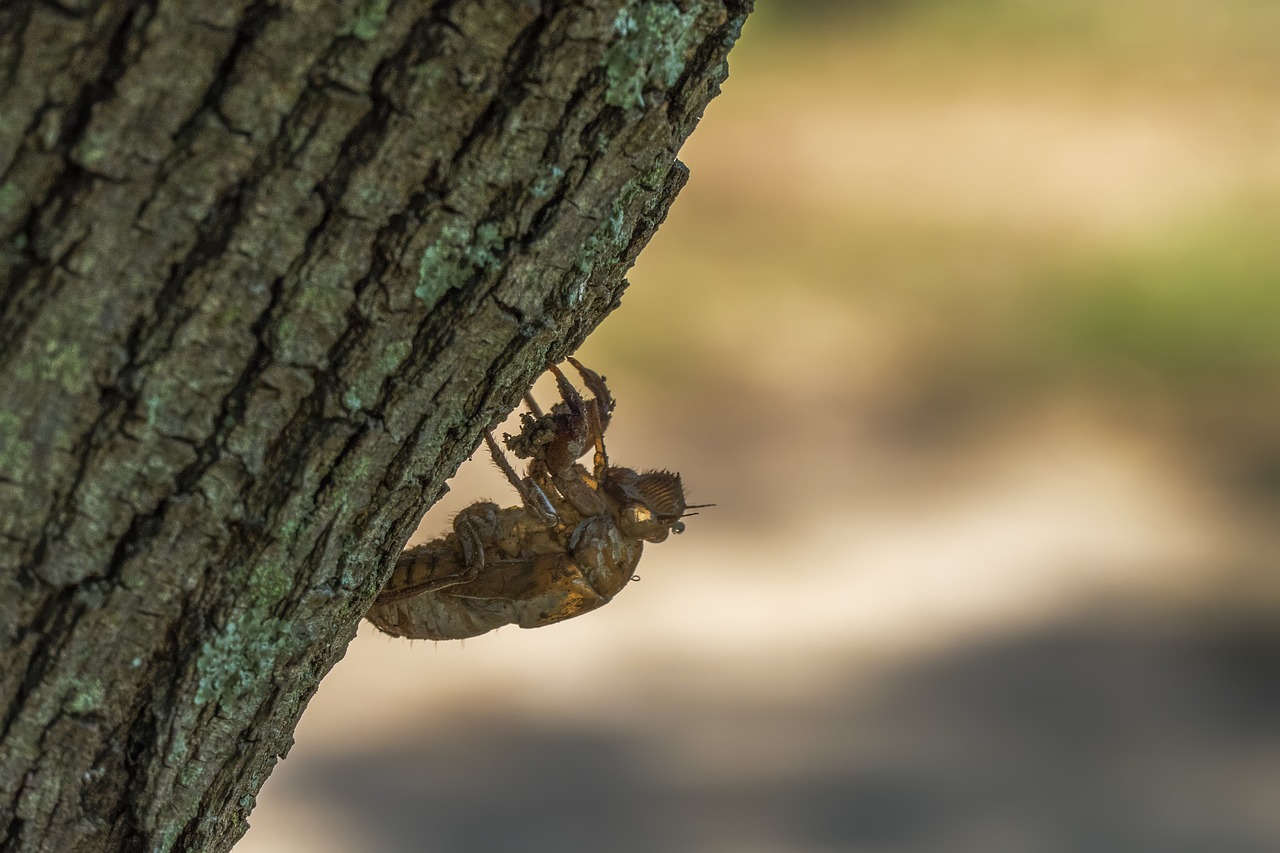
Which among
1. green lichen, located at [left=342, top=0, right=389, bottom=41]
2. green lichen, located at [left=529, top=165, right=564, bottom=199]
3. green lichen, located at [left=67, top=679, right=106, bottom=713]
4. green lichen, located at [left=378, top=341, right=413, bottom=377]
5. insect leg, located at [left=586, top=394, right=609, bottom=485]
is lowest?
green lichen, located at [left=67, top=679, right=106, bottom=713]

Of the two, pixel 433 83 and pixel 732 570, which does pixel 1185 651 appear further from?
pixel 433 83

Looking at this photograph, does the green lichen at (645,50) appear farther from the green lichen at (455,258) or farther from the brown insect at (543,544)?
the brown insect at (543,544)

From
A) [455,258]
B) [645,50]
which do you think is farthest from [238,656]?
[645,50]

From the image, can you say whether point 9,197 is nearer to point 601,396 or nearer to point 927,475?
point 601,396

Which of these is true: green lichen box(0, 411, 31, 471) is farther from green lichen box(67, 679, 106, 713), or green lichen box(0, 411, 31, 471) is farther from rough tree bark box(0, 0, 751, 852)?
green lichen box(67, 679, 106, 713)

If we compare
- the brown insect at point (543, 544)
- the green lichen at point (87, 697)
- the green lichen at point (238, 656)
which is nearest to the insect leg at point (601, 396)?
the brown insect at point (543, 544)

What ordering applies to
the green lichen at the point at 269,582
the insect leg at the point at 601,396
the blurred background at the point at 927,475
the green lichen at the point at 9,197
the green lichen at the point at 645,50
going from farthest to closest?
the blurred background at the point at 927,475, the insect leg at the point at 601,396, the green lichen at the point at 269,582, the green lichen at the point at 645,50, the green lichen at the point at 9,197

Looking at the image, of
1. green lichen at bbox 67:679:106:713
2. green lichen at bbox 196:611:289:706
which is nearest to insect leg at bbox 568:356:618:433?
green lichen at bbox 196:611:289:706
